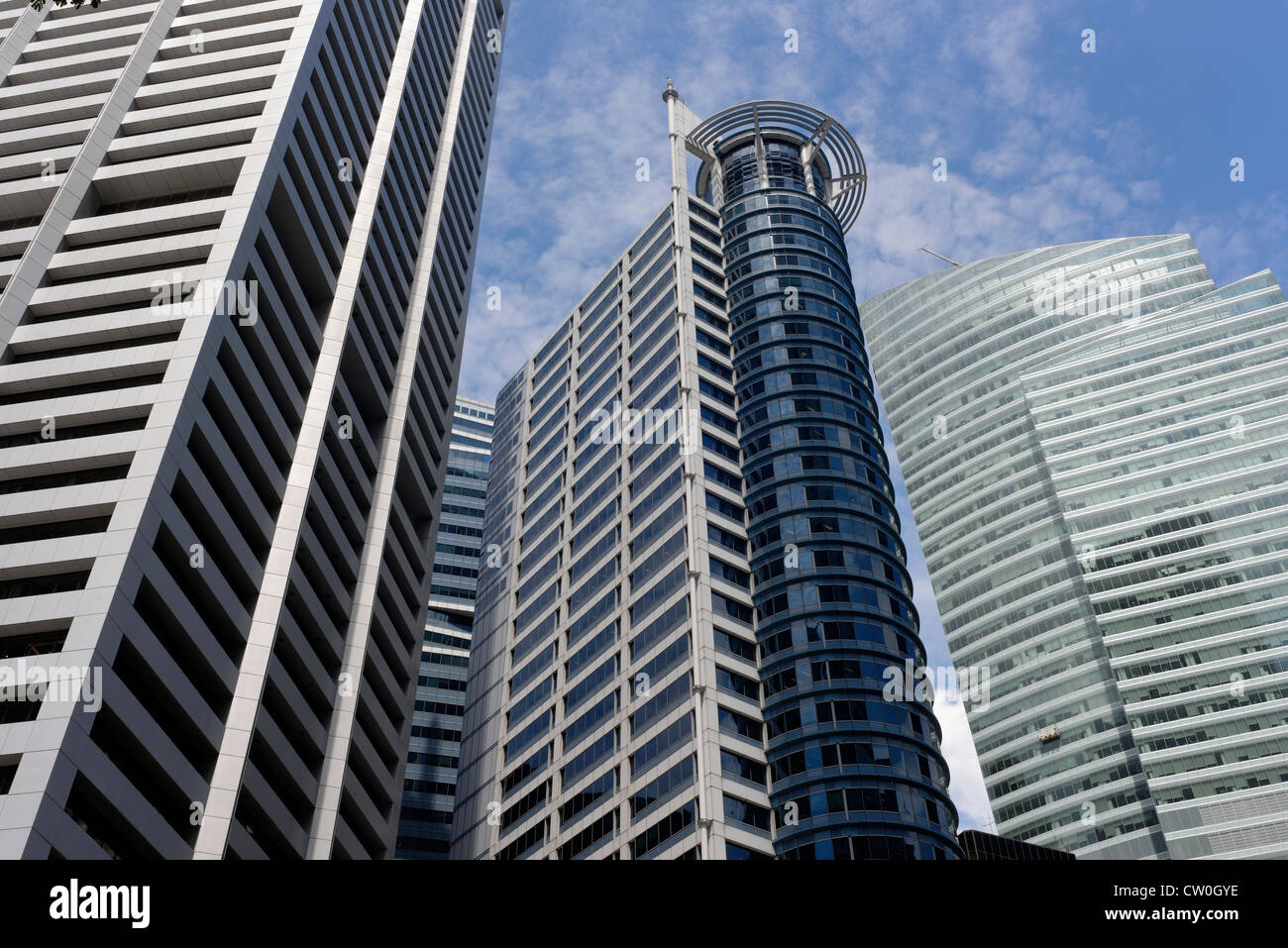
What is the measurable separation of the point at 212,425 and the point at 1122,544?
417ft

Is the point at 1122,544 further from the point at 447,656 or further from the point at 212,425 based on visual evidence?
Answer: the point at 212,425

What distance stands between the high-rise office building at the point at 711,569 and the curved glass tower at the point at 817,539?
0.73 ft

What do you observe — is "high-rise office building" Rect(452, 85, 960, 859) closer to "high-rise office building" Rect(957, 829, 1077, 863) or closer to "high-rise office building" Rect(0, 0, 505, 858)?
"high-rise office building" Rect(957, 829, 1077, 863)

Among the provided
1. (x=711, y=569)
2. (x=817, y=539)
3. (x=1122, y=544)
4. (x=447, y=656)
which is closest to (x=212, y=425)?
(x=711, y=569)

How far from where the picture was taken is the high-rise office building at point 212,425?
43.9 metres

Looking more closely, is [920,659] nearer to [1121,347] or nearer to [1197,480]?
[1197,480]

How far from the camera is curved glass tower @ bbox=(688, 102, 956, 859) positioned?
81562 millimetres

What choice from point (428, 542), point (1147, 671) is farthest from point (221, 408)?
point (1147, 671)

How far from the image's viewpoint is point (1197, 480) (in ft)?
489

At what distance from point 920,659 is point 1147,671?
192 feet

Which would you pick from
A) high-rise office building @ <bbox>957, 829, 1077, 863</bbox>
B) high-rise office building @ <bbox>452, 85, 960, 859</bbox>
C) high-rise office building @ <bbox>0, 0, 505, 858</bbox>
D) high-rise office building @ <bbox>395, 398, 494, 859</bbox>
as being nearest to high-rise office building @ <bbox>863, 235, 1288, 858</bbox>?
high-rise office building @ <bbox>957, 829, 1077, 863</bbox>

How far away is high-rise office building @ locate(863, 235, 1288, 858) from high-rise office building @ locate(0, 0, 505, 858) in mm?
96787

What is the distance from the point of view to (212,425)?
175 feet

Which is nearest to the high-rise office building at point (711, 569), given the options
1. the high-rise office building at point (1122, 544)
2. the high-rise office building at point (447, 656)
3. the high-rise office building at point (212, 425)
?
the high-rise office building at point (447, 656)
